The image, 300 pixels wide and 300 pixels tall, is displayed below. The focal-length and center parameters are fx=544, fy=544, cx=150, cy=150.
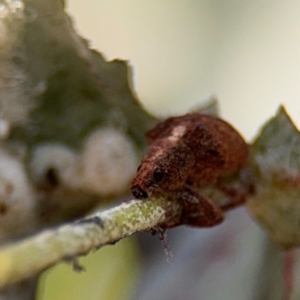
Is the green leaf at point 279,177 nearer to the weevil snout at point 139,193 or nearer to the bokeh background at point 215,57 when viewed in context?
the bokeh background at point 215,57

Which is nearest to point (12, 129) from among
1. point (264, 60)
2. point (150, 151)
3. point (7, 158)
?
point (7, 158)

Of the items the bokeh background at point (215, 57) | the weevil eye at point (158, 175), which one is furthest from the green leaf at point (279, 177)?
the weevil eye at point (158, 175)

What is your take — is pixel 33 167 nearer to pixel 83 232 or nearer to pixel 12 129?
pixel 12 129

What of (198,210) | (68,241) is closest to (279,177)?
(198,210)

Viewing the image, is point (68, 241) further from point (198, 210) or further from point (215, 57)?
point (215, 57)

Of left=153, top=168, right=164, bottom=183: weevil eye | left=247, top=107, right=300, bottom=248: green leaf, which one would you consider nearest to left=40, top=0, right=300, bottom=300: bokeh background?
left=247, top=107, right=300, bottom=248: green leaf

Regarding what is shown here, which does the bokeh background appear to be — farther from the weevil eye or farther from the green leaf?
the weevil eye
